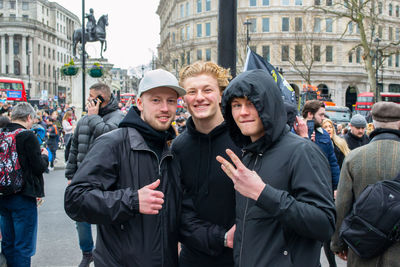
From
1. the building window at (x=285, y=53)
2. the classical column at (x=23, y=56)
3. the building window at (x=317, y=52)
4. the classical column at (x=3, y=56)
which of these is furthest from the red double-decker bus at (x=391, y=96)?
the classical column at (x=3, y=56)

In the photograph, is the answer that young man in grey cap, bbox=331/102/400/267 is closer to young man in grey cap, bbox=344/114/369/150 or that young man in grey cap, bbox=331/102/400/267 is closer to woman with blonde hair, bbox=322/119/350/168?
woman with blonde hair, bbox=322/119/350/168

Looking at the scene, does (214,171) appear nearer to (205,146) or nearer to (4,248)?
(205,146)

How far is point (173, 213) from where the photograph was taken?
2.60 metres

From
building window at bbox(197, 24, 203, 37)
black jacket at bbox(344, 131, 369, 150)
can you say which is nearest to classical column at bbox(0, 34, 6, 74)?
building window at bbox(197, 24, 203, 37)

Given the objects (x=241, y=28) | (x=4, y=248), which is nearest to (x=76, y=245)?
(x=4, y=248)

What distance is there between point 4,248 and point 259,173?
382 cm

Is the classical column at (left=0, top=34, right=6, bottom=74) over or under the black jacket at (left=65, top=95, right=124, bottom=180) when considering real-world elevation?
over

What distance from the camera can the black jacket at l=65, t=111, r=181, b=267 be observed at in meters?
2.28

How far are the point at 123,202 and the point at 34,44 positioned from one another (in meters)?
91.4

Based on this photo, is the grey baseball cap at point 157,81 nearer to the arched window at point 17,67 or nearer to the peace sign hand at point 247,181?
the peace sign hand at point 247,181

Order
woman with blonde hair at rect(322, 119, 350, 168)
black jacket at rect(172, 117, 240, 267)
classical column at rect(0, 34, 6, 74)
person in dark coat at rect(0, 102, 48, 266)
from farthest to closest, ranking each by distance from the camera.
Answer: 1. classical column at rect(0, 34, 6, 74)
2. woman with blonde hair at rect(322, 119, 350, 168)
3. person in dark coat at rect(0, 102, 48, 266)
4. black jacket at rect(172, 117, 240, 267)

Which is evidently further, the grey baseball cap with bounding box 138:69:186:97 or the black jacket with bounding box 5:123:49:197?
the black jacket with bounding box 5:123:49:197

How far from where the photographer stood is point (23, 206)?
15.3 ft

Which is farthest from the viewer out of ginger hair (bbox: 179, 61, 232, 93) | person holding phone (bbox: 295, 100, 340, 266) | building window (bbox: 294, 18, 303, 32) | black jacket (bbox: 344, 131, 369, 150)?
building window (bbox: 294, 18, 303, 32)
